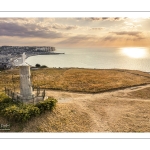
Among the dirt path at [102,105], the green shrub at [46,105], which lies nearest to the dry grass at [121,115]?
the dirt path at [102,105]

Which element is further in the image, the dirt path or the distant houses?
the distant houses

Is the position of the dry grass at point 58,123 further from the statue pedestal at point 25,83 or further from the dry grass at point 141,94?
the dry grass at point 141,94

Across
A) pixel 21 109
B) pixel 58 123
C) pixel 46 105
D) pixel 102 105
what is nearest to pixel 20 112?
pixel 21 109

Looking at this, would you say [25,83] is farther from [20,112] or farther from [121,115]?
[121,115]

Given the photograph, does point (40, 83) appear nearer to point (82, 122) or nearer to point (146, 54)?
point (82, 122)

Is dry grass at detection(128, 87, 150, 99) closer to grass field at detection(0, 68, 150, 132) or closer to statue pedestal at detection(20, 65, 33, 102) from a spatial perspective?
grass field at detection(0, 68, 150, 132)

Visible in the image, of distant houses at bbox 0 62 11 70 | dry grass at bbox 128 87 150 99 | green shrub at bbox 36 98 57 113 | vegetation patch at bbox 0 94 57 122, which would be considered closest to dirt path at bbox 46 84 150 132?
dry grass at bbox 128 87 150 99
